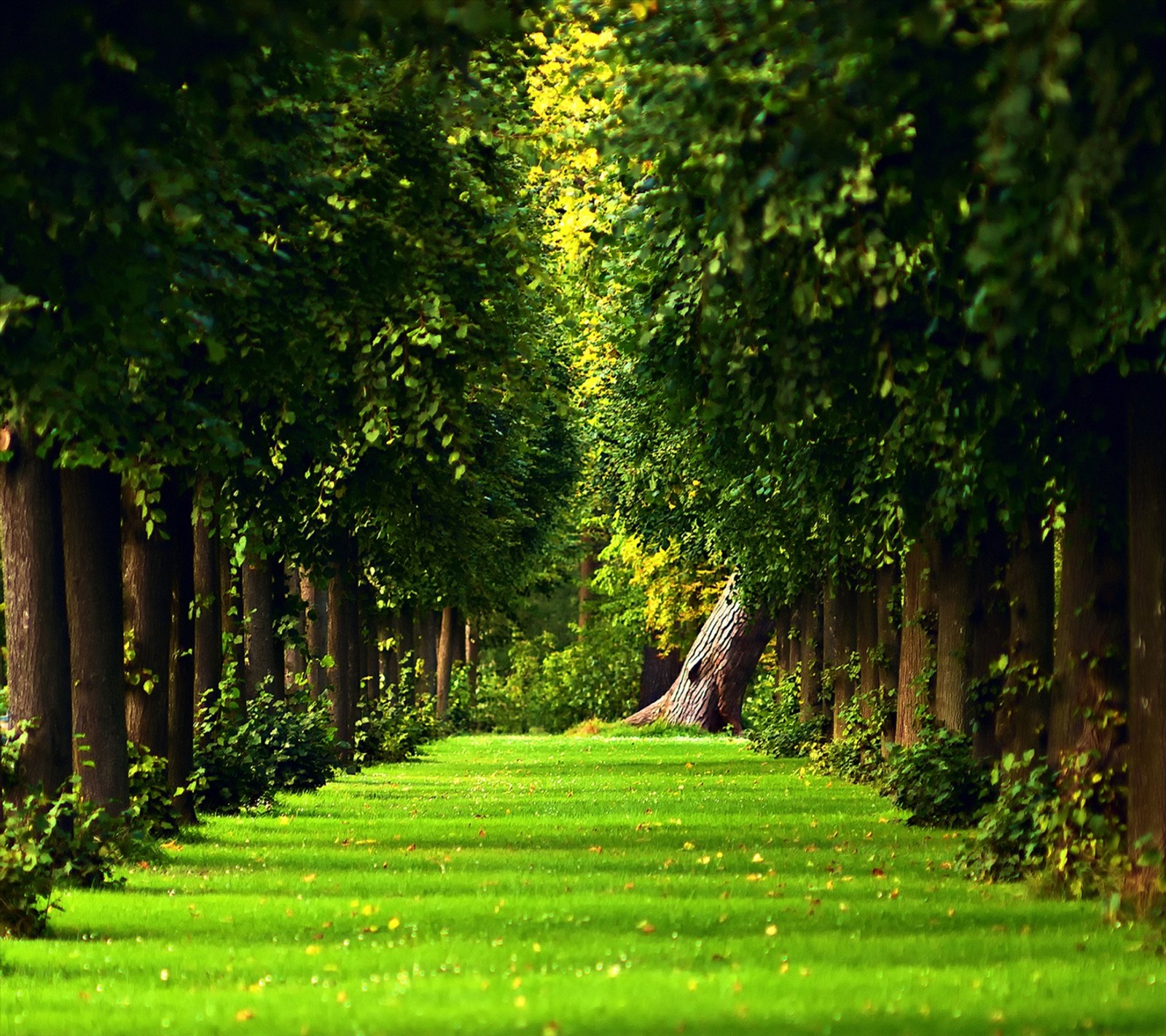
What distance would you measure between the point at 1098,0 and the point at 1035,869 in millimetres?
8712

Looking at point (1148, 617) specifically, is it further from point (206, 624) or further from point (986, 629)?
point (206, 624)

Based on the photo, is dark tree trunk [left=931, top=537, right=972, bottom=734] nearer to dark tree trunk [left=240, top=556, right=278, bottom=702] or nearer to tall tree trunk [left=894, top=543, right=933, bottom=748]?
tall tree trunk [left=894, top=543, right=933, bottom=748]

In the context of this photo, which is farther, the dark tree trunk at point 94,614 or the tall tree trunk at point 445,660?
the tall tree trunk at point 445,660

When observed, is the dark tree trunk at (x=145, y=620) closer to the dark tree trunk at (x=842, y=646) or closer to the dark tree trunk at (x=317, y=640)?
the dark tree trunk at (x=317, y=640)

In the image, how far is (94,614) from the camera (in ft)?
48.8

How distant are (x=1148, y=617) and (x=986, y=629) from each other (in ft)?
29.7

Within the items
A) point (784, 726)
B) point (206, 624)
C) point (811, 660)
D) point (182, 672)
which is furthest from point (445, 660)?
point (182, 672)

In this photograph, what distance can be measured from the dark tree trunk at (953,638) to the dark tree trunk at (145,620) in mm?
8351

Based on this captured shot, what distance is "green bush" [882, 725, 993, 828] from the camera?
66.2 feet

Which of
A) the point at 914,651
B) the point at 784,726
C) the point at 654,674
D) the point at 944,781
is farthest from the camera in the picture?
the point at 654,674

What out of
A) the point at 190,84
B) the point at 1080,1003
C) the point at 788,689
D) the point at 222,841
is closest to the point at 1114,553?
the point at 1080,1003

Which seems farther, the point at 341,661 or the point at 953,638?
the point at 341,661

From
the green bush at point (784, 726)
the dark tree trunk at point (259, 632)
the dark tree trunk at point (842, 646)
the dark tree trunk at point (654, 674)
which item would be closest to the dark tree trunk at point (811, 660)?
the green bush at point (784, 726)

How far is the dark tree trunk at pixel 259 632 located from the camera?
26.3 metres
